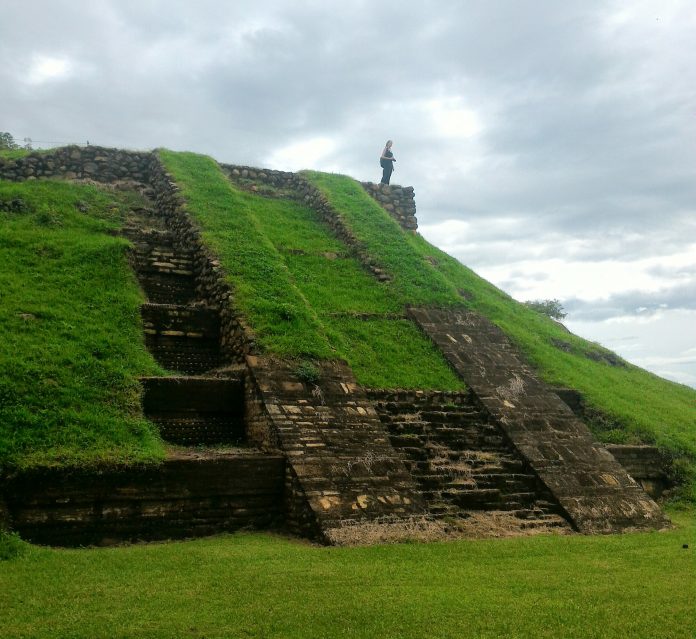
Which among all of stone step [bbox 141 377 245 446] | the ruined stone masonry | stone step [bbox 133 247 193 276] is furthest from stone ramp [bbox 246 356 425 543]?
stone step [bbox 133 247 193 276]

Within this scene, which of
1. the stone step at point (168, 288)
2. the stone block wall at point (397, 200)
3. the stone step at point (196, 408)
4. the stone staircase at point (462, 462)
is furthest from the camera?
the stone block wall at point (397, 200)

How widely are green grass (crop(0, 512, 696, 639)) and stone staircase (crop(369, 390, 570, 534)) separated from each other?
1337 millimetres

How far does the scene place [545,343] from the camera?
13.1 meters

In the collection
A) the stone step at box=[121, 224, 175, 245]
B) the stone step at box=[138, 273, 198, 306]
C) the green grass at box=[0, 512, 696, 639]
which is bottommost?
the green grass at box=[0, 512, 696, 639]

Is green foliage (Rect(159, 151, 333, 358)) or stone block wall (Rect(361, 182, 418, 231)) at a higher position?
stone block wall (Rect(361, 182, 418, 231))

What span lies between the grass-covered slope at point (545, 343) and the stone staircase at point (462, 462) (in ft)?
8.37

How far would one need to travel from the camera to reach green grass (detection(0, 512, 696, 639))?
151 inches

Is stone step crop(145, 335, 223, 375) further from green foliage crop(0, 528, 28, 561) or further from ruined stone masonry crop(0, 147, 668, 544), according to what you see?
green foliage crop(0, 528, 28, 561)

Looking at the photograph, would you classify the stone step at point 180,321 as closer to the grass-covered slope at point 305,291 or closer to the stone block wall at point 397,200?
the grass-covered slope at point 305,291

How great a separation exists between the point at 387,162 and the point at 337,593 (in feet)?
52.5

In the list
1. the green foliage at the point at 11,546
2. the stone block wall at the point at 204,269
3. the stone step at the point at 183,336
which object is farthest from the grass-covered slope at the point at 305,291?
the green foliage at the point at 11,546

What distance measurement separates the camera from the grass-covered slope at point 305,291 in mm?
9195

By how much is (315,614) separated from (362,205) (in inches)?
515

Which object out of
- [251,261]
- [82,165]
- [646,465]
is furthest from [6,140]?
[646,465]
